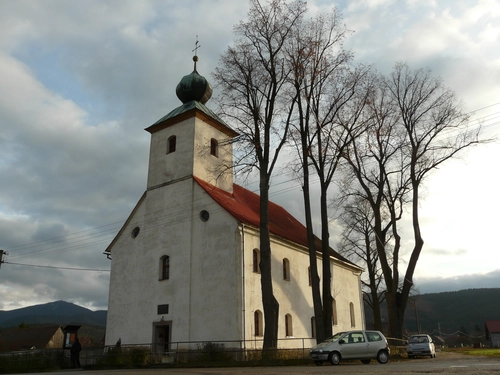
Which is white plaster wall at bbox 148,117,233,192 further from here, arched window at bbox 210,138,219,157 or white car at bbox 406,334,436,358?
white car at bbox 406,334,436,358

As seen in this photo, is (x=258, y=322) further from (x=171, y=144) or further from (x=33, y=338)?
(x=33, y=338)

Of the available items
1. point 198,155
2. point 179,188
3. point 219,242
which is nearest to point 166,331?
point 219,242

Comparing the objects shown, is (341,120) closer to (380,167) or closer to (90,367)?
(380,167)

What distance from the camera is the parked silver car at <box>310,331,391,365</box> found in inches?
688

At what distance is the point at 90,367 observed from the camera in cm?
2203

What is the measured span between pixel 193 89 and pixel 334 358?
1952cm

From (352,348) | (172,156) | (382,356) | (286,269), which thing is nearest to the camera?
(352,348)

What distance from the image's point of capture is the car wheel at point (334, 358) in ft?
57.1

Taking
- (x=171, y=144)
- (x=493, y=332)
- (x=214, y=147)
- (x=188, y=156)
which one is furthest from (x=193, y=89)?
(x=493, y=332)

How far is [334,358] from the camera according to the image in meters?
17.5

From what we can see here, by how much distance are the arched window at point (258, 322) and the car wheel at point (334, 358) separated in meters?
6.67

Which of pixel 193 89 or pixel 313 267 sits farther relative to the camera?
pixel 193 89

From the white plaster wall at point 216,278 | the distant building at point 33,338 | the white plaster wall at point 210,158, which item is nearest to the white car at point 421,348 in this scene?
the white plaster wall at point 216,278

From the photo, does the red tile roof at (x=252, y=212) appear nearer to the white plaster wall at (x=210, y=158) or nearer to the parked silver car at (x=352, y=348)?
the white plaster wall at (x=210, y=158)
